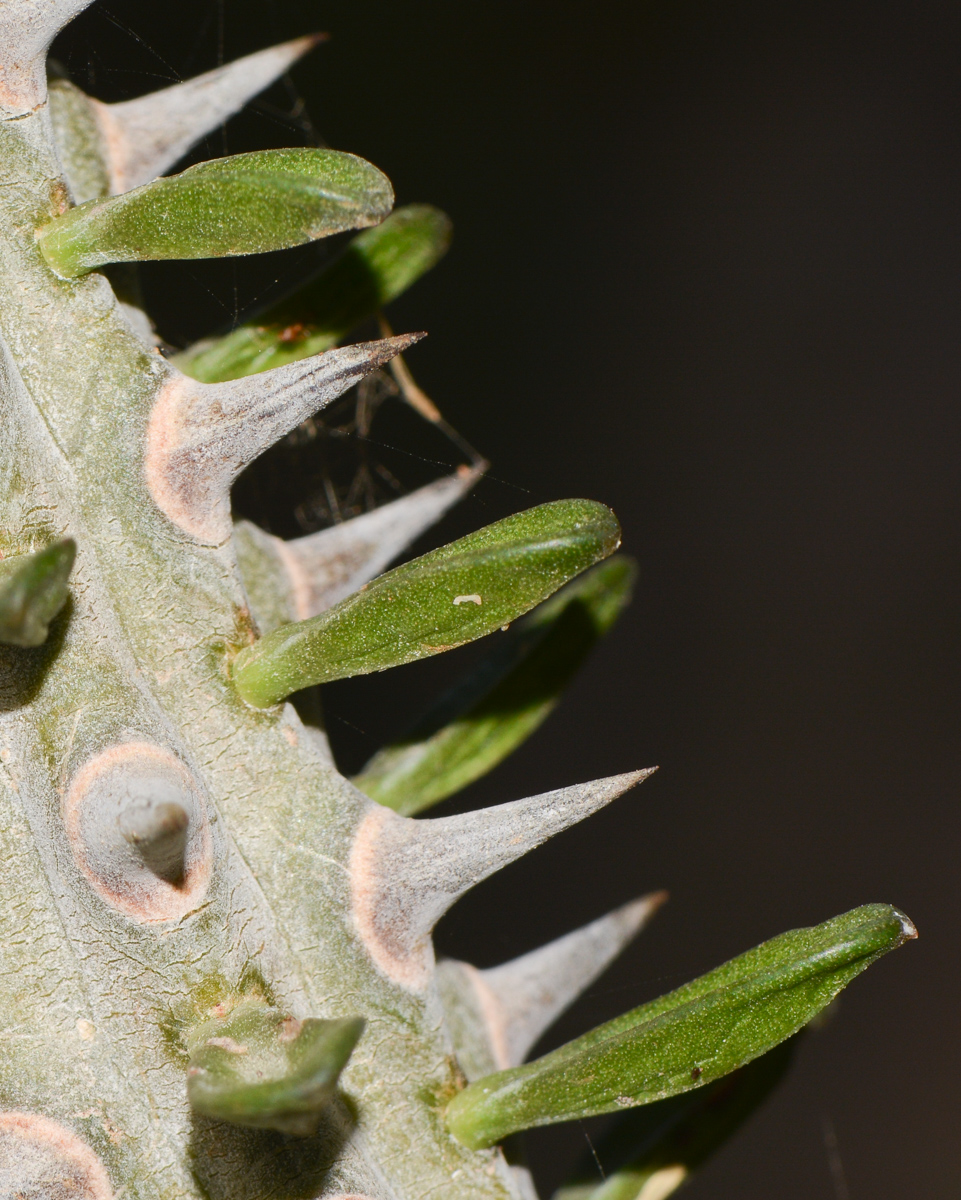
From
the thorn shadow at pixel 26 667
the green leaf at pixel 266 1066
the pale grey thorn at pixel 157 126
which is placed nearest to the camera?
the green leaf at pixel 266 1066

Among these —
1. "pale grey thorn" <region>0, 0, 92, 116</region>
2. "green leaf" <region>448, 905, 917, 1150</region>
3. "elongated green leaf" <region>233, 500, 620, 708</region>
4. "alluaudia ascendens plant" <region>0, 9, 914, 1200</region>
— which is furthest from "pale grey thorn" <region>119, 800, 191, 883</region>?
"pale grey thorn" <region>0, 0, 92, 116</region>

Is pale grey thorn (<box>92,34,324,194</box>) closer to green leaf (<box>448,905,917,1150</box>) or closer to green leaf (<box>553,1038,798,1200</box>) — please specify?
green leaf (<box>448,905,917,1150</box>)

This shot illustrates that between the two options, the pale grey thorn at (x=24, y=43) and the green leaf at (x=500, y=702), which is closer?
the pale grey thorn at (x=24, y=43)

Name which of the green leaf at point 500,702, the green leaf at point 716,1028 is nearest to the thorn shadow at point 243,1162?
the green leaf at point 716,1028

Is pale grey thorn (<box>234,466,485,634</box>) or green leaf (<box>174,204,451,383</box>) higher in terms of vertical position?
green leaf (<box>174,204,451,383</box>)

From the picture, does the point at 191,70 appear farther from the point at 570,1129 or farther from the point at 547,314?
the point at 570,1129

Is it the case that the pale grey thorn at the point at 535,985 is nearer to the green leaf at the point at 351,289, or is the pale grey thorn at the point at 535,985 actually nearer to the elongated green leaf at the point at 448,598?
the elongated green leaf at the point at 448,598
